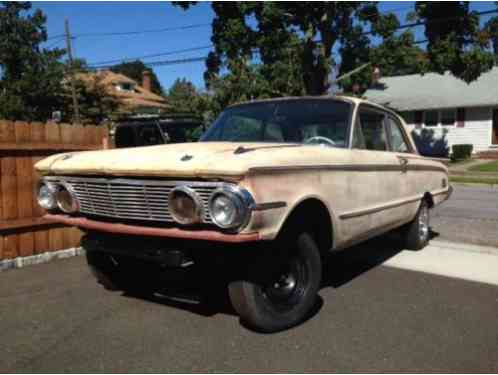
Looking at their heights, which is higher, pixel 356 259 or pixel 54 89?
pixel 54 89

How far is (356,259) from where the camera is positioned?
5848 mm

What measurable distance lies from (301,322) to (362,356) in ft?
2.22

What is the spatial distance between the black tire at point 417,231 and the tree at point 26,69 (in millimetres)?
30482

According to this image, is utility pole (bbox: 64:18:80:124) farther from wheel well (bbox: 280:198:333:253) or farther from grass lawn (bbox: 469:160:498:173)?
wheel well (bbox: 280:198:333:253)

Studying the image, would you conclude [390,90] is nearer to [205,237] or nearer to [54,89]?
[54,89]

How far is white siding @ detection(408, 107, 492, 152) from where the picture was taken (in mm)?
26008

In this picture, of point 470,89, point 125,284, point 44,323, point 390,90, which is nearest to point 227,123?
point 125,284

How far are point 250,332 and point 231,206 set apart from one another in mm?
1136

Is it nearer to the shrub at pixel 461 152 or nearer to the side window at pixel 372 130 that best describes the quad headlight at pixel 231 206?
the side window at pixel 372 130

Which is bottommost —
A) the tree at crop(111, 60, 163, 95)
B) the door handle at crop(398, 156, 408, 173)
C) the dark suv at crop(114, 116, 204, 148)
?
the door handle at crop(398, 156, 408, 173)

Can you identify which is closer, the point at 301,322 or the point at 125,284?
the point at 301,322

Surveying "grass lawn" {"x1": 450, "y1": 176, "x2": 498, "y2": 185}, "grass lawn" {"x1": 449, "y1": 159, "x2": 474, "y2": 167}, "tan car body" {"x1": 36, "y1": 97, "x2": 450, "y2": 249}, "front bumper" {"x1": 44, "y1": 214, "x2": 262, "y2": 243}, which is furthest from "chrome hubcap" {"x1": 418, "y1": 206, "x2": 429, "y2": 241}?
"grass lawn" {"x1": 449, "y1": 159, "x2": 474, "y2": 167}

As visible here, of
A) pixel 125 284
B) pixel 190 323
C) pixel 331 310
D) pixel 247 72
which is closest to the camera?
pixel 190 323

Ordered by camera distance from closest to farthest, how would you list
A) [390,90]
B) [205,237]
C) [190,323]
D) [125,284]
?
[205,237], [190,323], [125,284], [390,90]
